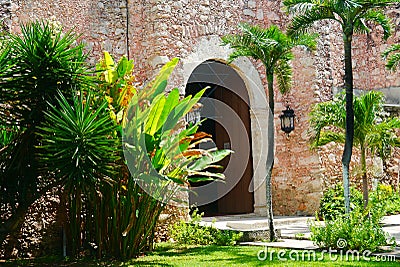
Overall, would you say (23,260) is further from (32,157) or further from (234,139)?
(234,139)

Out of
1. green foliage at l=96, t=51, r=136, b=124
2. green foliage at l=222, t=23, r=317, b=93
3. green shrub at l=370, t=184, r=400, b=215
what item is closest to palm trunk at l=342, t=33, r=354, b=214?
green foliage at l=222, t=23, r=317, b=93

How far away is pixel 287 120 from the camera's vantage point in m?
12.2

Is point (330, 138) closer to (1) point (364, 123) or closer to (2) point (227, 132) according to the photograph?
(1) point (364, 123)

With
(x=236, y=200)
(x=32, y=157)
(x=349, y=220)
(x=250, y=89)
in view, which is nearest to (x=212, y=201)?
(x=236, y=200)

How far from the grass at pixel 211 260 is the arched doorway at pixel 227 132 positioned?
4770 mm

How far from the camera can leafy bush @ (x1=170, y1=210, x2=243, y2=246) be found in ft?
29.1

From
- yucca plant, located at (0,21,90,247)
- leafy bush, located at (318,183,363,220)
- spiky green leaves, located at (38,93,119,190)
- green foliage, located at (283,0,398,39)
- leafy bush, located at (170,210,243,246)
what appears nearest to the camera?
spiky green leaves, located at (38,93,119,190)

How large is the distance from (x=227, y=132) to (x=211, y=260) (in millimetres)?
6908

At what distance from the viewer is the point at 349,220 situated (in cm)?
793

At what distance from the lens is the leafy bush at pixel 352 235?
24.9 ft

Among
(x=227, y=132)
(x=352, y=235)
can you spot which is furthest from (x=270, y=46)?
(x=227, y=132)

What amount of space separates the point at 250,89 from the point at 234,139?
168 cm

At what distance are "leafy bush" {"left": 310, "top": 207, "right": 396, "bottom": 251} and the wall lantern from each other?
4283 mm

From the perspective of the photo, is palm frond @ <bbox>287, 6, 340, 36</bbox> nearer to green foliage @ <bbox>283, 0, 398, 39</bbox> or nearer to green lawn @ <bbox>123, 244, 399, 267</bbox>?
green foliage @ <bbox>283, 0, 398, 39</bbox>
